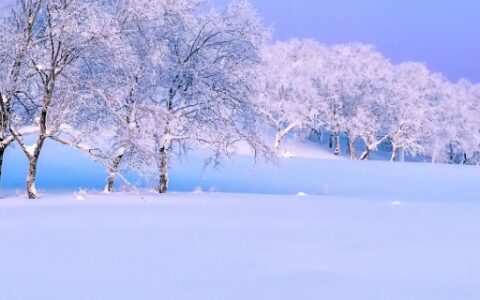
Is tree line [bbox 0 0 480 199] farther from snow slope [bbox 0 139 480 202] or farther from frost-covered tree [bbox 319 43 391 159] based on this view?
frost-covered tree [bbox 319 43 391 159]

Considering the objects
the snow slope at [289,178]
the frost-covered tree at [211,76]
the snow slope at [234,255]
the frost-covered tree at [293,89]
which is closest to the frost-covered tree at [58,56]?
the frost-covered tree at [211,76]

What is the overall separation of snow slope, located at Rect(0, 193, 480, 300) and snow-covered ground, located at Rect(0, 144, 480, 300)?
2 cm

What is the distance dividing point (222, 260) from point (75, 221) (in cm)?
448

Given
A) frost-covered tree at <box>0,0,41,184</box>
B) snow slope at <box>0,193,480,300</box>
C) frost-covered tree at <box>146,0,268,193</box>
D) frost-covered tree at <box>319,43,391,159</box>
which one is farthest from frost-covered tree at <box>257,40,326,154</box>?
snow slope at <box>0,193,480,300</box>

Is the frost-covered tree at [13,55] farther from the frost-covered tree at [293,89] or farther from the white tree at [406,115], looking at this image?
the white tree at [406,115]

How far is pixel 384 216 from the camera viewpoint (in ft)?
41.6

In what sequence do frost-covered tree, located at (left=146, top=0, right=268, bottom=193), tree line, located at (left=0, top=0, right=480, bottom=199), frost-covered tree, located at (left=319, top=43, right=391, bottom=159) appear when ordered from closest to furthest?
tree line, located at (left=0, top=0, right=480, bottom=199) → frost-covered tree, located at (left=146, top=0, right=268, bottom=193) → frost-covered tree, located at (left=319, top=43, right=391, bottom=159)

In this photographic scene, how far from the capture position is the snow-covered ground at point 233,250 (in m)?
5.79

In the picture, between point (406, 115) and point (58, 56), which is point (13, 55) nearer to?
point (58, 56)

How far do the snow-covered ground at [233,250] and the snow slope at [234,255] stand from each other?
0.02 meters

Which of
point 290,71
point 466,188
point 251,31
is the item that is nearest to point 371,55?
point 290,71

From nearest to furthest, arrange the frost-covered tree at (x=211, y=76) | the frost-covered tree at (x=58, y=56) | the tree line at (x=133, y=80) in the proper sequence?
the frost-covered tree at (x=58, y=56), the tree line at (x=133, y=80), the frost-covered tree at (x=211, y=76)

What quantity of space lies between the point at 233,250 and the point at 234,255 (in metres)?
0.36

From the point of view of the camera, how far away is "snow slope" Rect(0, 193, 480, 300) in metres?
5.75
